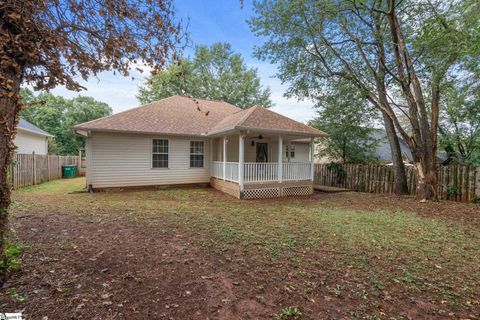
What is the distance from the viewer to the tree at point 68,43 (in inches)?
105

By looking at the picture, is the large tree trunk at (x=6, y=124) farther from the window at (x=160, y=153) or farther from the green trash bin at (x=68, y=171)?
the green trash bin at (x=68, y=171)

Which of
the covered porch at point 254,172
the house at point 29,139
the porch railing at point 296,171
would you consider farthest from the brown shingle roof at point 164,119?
the house at point 29,139

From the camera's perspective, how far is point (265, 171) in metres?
10.2

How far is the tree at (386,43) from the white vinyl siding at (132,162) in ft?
22.2

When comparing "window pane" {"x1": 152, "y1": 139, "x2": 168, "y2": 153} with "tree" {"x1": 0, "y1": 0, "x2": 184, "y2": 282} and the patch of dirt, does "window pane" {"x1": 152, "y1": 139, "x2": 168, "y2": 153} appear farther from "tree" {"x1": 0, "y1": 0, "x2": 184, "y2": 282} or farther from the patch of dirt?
"tree" {"x1": 0, "y1": 0, "x2": 184, "y2": 282}

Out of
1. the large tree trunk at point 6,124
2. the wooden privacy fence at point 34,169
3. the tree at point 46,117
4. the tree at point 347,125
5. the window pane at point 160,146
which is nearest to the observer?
the large tree trunk at point 6,124

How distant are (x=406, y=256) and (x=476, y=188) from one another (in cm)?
774

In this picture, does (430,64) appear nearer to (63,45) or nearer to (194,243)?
(194,243)

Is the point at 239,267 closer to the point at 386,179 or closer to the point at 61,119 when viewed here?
the point at 386,179

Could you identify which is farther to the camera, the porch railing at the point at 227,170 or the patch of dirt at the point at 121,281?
the porch railing at the point at 227,170

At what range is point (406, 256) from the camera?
158 inches

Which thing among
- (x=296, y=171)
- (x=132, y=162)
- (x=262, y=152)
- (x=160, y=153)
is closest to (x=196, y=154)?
(x=160, y=153)

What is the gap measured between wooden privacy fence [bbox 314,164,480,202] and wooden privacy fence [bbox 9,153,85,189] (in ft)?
50.8

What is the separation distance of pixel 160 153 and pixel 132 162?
1.34 meters
